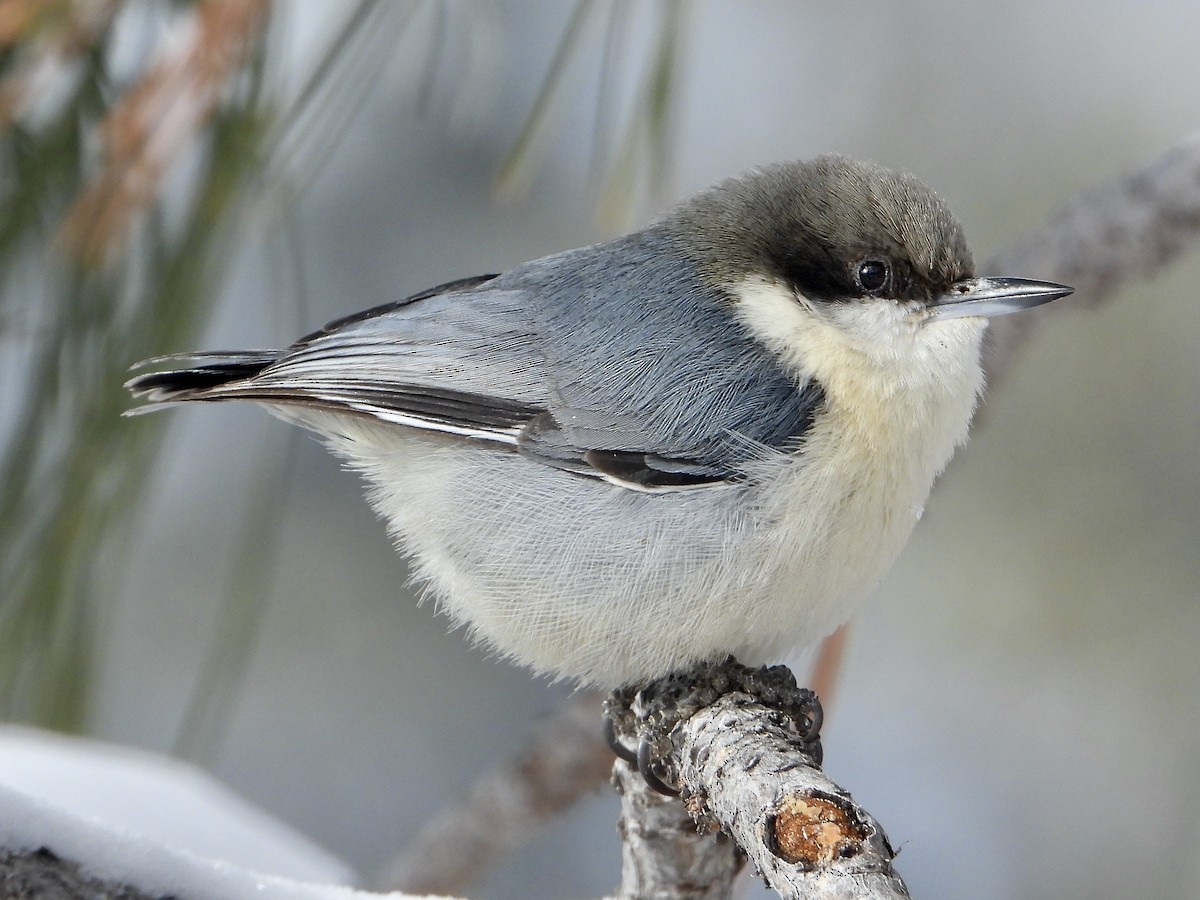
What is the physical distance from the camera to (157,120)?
62.1 inches

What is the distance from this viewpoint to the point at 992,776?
9.68 feet

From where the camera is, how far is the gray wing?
157 centimetres

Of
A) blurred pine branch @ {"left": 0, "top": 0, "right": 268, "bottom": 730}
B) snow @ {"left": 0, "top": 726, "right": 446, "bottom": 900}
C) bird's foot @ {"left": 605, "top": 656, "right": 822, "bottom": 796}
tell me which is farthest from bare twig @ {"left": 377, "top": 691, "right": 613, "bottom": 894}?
blurred pine branch @ {"left": 0, "top": 0, "right": 268, "bottom": 730}

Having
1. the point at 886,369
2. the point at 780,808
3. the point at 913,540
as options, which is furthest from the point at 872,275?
the point at 913,540

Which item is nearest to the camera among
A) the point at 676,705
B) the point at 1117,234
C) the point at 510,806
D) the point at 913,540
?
the point at 676,705

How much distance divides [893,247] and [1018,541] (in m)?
1.70

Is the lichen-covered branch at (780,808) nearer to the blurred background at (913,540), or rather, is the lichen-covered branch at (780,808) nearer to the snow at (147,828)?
the snow at (147,828)

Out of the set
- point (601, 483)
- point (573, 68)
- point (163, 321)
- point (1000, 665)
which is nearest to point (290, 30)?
point (163, 321)

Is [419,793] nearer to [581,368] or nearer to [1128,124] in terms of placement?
[581,368]

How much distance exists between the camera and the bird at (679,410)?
1.51 m

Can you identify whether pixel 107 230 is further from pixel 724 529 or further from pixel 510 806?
pixel 510 806

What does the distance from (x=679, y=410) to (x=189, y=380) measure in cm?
65

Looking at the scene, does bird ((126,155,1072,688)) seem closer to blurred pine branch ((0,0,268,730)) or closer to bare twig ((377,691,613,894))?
blurred pine branch ((0,0,268,730))

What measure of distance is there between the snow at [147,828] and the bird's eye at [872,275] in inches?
37.3
